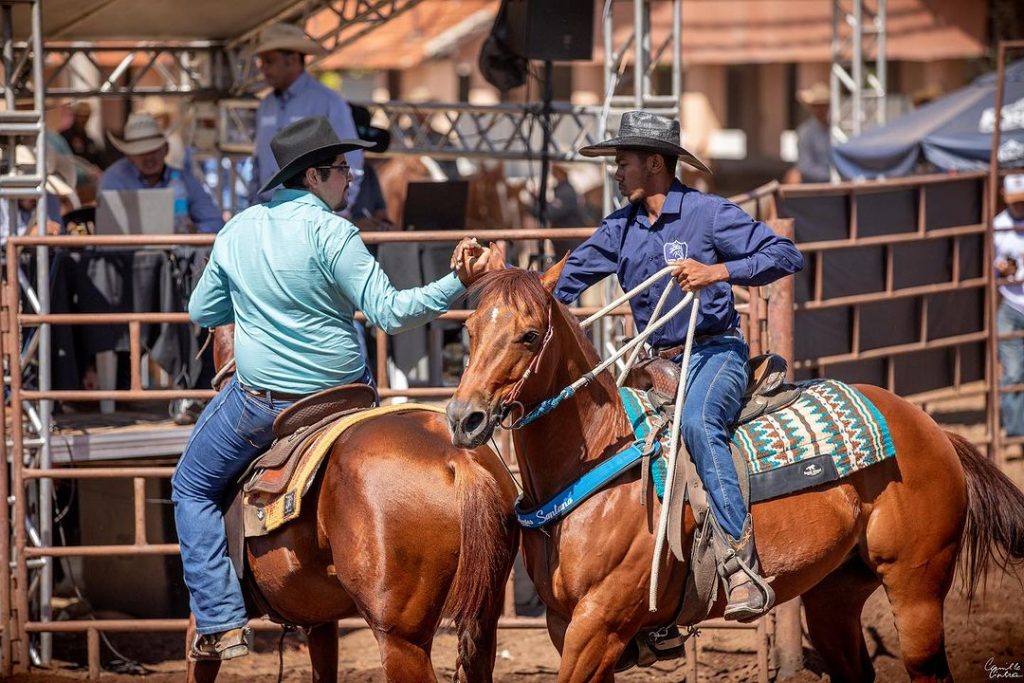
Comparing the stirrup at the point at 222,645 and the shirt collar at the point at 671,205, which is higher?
the shirt collar at the point at 671,205

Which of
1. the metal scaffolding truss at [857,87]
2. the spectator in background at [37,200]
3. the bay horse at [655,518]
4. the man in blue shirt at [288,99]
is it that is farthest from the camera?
the metal scaffolding truss at [857,87]

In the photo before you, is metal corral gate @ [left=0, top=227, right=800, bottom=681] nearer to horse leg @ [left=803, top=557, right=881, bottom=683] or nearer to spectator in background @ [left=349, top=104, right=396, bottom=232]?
horse leg @ [left=803, top=557, right=881, bottom=683]

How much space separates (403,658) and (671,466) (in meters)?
1.14

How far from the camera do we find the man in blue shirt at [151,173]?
9195 mm

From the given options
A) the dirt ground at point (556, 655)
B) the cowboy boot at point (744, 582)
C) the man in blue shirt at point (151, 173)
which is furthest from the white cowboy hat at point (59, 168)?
Result: the cowboy boot at point (744, 582)

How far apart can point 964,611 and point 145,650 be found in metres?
4.55

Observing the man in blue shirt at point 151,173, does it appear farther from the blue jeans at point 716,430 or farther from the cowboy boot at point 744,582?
the cowboy boot at point 744,582

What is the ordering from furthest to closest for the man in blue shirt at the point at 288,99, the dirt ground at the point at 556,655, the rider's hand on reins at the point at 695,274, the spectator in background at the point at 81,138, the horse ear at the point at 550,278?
the spectator in background at the point at 81,138 < the man in blue shirt at the point at 288,99 < the dirt ground at the point at 556,655 < the rider's hand on reins at the point at 695,274 < the horse ear at the point at 550,278

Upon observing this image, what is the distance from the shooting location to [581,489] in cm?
448

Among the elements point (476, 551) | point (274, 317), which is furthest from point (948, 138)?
point (476, 551)

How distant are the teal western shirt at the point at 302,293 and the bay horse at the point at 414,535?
13.5 inches

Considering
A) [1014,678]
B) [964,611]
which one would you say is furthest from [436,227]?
[1014,678]

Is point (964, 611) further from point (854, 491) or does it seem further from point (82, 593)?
point (82, 593)

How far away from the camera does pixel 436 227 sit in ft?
29.8
